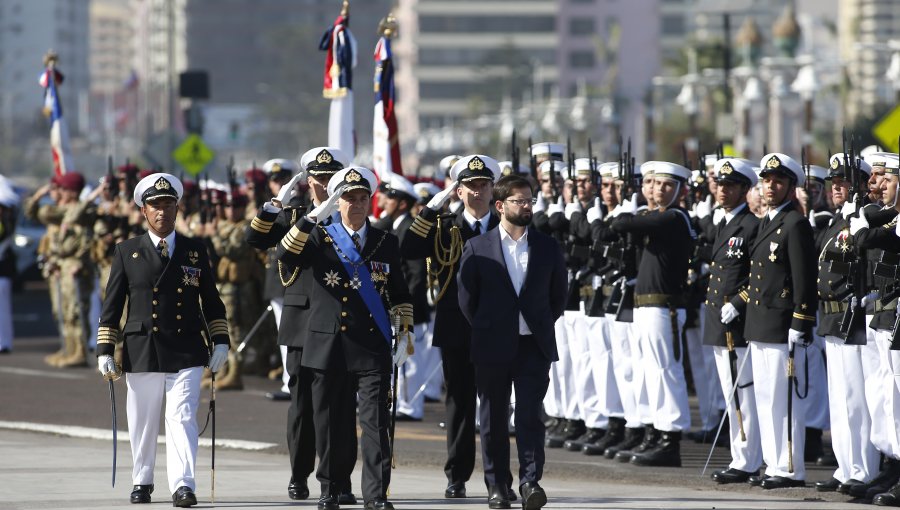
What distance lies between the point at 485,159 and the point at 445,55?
17276 cm

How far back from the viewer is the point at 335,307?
36.9 ft

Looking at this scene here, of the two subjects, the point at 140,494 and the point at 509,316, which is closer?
the point at 509,316

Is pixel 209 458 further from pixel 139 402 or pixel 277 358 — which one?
pixel 277 358

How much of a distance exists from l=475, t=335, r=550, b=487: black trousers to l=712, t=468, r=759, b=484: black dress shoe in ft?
6.08

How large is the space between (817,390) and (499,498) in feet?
13.4

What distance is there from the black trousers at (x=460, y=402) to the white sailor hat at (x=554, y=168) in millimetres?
3575

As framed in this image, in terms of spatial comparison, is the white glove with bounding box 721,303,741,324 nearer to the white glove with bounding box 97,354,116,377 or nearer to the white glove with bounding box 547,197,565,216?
the white glove with bounding box 547,197,565,216

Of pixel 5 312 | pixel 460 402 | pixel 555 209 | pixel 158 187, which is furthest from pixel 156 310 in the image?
pixel 5 312

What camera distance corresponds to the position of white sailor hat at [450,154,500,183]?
11891 millimetres

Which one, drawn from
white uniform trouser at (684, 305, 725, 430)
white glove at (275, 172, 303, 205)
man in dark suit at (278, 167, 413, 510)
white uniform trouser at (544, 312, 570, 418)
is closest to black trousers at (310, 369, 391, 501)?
man in dark suit at (278, 167, 413, 510)

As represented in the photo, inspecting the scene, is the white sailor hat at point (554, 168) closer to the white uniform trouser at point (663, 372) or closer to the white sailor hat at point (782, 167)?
the white uniform trouser at point (663, 372)

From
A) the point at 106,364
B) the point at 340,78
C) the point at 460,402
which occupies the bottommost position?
the point at 460,402

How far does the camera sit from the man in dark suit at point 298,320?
11484 millimetres

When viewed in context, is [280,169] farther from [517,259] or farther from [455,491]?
[517,259]
